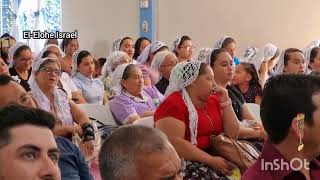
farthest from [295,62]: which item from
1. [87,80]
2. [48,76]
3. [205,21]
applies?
[205,21]

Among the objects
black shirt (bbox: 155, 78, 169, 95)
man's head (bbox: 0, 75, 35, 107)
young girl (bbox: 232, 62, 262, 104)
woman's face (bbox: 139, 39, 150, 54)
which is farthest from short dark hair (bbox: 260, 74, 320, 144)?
woman's face (bbox: 139, 39, 150, 54)

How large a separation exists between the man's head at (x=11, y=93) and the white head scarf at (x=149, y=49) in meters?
3.87

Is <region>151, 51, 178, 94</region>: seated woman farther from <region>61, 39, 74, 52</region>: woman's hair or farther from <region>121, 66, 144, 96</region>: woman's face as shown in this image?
<region>61, 39, 74, 52</region>: woman's hair

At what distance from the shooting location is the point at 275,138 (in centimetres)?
173

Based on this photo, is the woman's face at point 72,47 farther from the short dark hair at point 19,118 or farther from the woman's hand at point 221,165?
the short dark hair at point 19,118

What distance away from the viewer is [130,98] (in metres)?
4.42

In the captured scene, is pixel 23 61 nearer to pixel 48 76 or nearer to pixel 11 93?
pixel 48 76

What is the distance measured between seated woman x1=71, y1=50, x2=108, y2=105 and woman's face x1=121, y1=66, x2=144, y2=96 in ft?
2.93

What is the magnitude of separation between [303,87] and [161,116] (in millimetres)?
1433

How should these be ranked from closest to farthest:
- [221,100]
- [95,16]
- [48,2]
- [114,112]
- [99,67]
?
[221,100]
[114,112]
[99,67]
[95,16]
[48,2]

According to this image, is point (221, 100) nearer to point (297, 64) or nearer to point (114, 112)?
point (114, 112)

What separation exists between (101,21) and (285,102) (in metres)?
6.46

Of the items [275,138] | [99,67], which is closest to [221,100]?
[275,138]

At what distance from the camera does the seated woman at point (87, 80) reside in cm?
540
